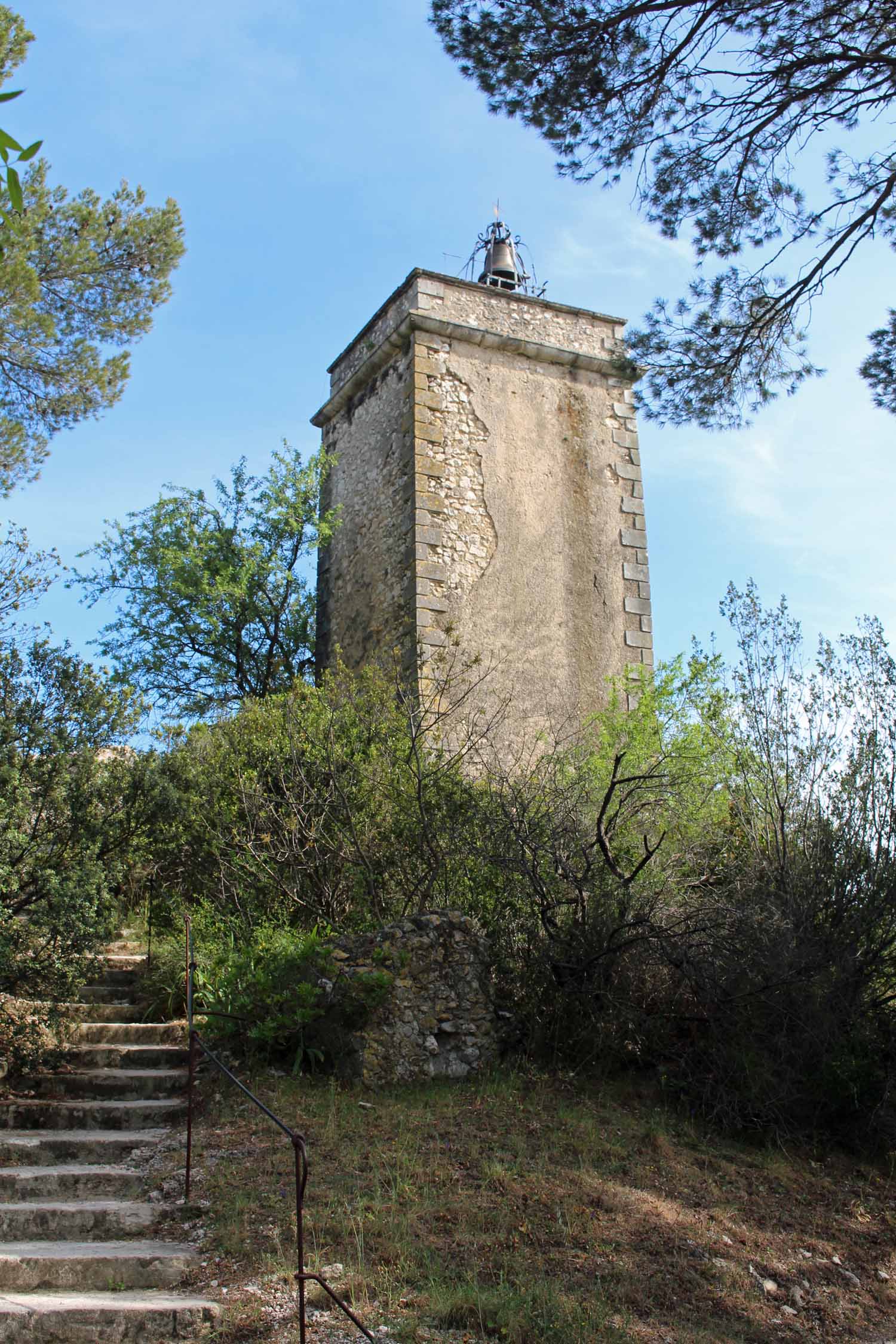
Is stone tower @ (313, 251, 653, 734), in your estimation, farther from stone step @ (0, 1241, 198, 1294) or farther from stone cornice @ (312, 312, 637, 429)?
stone step @ (0, 1241, 198, 1294)

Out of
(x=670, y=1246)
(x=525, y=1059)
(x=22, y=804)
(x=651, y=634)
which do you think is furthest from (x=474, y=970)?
(x=651, y=634)

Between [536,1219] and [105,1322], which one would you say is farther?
Result: [536,1219]

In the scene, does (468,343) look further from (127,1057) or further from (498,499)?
(127,1057)

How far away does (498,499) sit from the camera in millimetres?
12641

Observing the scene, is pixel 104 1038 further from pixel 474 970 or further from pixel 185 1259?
pixel 185 1259

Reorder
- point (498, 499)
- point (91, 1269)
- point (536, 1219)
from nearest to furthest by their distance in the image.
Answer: point (91, 1269) < point (536, 1219) < point (498, 499)

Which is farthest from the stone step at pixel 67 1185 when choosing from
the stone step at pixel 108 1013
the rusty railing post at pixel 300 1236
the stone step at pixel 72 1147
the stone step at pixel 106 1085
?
the stone step at pixel 108 1013

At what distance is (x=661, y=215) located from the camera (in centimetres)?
664

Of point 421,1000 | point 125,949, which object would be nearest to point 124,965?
point 125,949

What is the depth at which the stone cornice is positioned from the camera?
42.2 feet

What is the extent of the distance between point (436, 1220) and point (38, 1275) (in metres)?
1.65

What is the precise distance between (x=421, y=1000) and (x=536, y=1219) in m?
1.95

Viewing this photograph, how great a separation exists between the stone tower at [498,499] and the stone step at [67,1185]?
7011mm

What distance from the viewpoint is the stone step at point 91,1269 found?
4316mm
